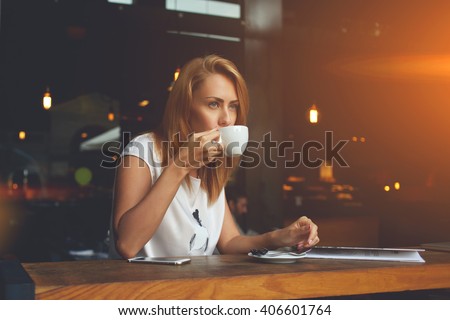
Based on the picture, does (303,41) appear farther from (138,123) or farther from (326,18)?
(138,123)

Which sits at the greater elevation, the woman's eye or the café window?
the café window

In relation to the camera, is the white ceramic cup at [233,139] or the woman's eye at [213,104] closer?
the white ceramic cup at [233,139]

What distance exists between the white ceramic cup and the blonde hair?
13.2 inches

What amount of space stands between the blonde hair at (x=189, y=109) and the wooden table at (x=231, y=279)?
0.51 metres

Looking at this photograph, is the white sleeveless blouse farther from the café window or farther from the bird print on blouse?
the café window

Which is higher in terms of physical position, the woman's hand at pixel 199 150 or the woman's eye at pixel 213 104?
the woman's eye at pixel 213 104

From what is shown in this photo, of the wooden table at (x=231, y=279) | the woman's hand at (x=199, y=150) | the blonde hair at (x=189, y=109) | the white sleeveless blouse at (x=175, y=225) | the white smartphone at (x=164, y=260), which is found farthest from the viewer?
the blonde hair at (x=189, y=109)

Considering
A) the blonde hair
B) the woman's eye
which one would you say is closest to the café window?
the blonde hair

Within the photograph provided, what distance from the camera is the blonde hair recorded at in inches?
83.4

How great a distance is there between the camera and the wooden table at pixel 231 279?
133cm

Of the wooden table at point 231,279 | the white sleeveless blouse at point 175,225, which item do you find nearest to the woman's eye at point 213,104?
the white sleeveless blouse at point 175,225

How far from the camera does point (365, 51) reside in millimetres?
5805

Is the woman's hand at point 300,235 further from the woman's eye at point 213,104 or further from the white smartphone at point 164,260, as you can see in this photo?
the woman's eye at point 213,104

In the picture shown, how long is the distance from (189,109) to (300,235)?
0.63 meters
